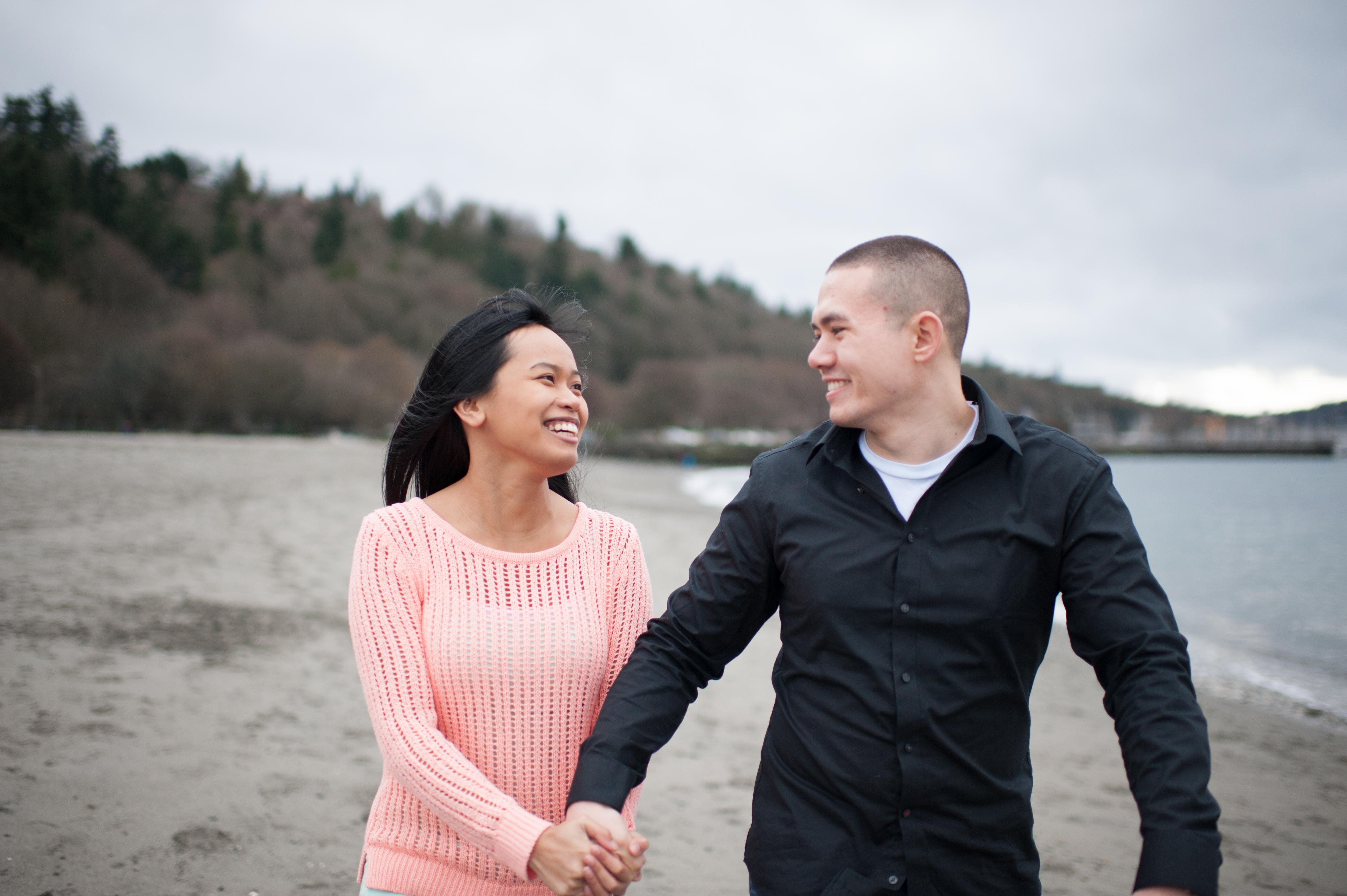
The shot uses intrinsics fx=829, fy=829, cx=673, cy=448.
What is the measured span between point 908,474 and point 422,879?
1.58 meters

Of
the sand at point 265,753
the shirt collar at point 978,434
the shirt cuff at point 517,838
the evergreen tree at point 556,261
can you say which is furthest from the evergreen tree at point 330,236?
the shirt cuff at point 517,838

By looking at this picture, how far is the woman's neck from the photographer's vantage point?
2305mm

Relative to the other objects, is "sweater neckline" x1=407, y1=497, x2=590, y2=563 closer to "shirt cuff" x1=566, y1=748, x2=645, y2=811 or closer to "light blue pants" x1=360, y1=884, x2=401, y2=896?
"shirt cuff" x1=566, y1=748, x2=645, y2=811

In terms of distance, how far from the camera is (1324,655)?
1341 cm

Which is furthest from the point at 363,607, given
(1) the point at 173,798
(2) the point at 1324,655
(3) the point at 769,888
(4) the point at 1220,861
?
(2) the point at 1324,655

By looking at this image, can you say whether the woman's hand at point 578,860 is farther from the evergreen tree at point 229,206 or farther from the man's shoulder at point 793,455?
the evergreen tree at point 229,206

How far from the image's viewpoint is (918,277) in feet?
7.20

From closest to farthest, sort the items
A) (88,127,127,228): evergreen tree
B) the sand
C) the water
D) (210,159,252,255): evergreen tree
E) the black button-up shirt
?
the black button-up shirt
the sand
the water
(88,127,127,228): evergreen tree
(210,159,252,255): evergreen tree

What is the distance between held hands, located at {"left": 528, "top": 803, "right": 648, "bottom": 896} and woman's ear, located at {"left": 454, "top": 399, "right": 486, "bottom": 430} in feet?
3.52

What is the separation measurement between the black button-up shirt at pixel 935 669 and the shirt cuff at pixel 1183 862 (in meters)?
0.14

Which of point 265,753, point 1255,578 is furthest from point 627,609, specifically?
point 1255,578

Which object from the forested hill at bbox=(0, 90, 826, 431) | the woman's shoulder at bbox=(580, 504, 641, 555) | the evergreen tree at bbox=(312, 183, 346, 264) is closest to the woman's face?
the woman's shoulder at bbox=(580, 504, 641, 555)

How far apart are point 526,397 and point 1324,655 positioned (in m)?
16.0

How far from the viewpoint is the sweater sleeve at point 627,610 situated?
2312 mm
